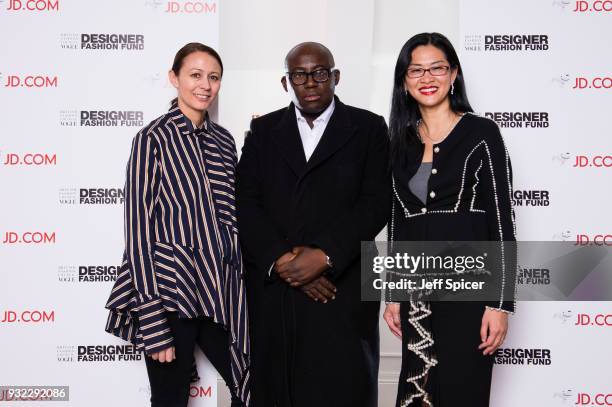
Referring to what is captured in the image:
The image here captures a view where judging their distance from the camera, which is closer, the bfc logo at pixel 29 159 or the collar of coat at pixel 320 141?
the collar of coat at pixel 320 141

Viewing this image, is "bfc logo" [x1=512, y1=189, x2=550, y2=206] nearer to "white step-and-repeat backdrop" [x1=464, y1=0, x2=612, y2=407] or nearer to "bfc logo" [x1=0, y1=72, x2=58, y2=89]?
"white step-and-repeat backdrop" [x1=464, y1=0, x2=612, y2=407]

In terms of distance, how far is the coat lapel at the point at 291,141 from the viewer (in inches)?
94.0

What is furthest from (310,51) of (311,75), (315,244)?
(315,244)

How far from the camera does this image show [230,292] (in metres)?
2.41

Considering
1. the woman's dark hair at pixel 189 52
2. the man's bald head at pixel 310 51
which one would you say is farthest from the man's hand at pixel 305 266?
the woman's dark hair at pixel 189 52

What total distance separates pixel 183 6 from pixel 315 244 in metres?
1.25

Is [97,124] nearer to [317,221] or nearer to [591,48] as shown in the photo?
[317,221]

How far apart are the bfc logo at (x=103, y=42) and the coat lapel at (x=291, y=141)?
77cm

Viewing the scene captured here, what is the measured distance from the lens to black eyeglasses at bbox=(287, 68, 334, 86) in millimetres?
2352

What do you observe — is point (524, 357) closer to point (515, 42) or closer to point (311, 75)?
point (515, 42)

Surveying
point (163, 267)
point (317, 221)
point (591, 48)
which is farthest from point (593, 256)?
point (163, 267)

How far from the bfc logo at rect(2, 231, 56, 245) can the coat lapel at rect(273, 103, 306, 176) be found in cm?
113

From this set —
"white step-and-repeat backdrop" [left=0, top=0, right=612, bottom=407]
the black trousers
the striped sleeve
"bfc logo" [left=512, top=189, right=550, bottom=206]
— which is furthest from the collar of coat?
"bfc logo" [left=512, top=189, right=550, bottom=206]

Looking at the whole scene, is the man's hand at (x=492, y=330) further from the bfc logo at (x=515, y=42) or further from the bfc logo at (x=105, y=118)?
the bfc logo at (x=105, y=118)
